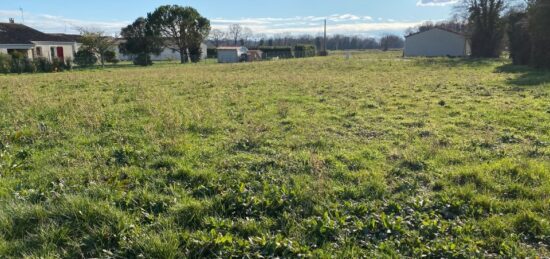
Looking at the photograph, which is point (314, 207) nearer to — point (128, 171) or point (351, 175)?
point (351, 175)

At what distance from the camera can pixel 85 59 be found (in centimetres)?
4097

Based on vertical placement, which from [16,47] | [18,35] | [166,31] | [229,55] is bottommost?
[229,55]

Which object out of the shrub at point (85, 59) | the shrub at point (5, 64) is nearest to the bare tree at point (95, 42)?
the shrub at point (85, 59)

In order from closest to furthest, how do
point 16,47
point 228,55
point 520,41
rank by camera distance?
point 520,41
point 16,47
point 228,55

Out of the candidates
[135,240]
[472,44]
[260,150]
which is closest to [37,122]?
[260,150]

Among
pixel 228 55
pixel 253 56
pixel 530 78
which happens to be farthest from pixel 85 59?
A: pixel 530 78

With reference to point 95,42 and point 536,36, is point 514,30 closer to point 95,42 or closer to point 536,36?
point 536,36

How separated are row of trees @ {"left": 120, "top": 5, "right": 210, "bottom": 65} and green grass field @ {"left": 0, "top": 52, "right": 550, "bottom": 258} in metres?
44.4

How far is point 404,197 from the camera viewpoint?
4.03 metres

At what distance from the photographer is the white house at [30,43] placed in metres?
36.8

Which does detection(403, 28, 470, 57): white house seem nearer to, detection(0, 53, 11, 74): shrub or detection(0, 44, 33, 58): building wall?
detection(0, 44, 33, 58): building wall

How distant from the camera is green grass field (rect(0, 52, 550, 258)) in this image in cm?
320

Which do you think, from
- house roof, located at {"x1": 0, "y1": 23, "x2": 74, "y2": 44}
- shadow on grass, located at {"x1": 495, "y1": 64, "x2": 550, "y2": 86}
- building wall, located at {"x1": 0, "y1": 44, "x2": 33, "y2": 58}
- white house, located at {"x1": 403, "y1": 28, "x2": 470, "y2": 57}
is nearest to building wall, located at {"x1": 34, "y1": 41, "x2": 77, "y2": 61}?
house roof, located at {"x1": 0, "y1": 23, "x2": 74, "y2": 44}

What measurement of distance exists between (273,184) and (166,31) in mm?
50657
